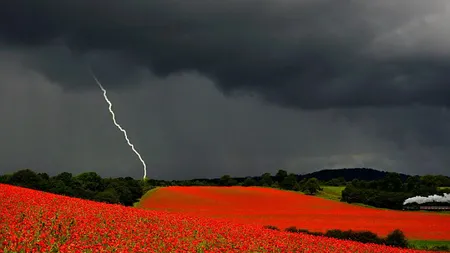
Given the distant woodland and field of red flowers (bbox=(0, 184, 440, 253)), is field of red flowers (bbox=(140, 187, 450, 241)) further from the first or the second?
field of red flowers (bbox=(0, 184, 440, 253))

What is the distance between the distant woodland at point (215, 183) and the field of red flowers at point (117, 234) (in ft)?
114

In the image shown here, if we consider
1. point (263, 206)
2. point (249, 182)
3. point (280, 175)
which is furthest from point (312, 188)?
point (263, 206)

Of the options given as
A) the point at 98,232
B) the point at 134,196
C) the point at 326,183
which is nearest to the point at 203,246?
the point at 98,232

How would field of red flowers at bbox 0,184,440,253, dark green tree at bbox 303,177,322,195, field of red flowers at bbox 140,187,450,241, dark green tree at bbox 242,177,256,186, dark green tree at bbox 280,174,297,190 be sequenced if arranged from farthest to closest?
dark green tree at bbox 242,177,256,186, dark green tree at bbox 280,174,297,190, dark green tree at bbox 303,177,322,195, field of red flowers at bbox 140,187,450,241, field of red flowers at bbox 0,184,440,253

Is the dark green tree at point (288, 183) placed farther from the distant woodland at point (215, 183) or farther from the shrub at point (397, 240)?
the shrub at point (397, 240)

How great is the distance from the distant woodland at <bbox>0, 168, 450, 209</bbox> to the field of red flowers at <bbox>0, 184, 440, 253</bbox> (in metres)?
34.9

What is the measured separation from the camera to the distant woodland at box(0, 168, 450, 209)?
6234 centimetres

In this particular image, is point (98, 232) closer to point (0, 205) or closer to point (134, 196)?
point (0, 205)

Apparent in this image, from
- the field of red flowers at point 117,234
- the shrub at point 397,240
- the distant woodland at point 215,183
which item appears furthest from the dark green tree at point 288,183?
the field of red flowers at point 117,234

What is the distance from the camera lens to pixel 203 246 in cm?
1597

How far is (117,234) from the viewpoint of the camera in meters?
16.4

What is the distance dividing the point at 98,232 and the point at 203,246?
3380 mm

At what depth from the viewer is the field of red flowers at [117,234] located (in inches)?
512

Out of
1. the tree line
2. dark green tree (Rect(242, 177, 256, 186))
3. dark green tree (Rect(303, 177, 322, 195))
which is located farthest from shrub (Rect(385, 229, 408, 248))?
dark green tree (Rect(242, 177, 256, 186))
